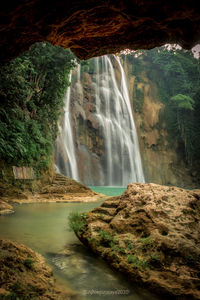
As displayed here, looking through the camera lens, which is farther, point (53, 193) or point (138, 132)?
point (138, 132)

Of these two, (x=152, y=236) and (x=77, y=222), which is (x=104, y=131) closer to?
(x=77, y=222)

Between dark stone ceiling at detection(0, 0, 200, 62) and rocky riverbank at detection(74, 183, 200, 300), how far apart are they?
2.53 m

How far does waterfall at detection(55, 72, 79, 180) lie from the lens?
17766mm

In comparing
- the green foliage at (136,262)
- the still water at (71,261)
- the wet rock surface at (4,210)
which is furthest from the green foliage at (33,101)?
the green foliage at (136,262)

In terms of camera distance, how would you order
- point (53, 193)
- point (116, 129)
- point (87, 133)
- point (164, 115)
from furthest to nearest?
point (164, 115) < point (116, 129) < point (87, 133) < point (53, 193)

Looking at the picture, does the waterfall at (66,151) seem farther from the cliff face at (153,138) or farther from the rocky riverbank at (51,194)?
the cliff face at (153,138)

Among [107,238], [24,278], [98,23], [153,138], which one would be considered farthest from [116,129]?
[24,278]

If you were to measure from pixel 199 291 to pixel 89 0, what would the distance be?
3.20m

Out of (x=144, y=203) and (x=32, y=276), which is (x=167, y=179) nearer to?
(x=144, y=203)

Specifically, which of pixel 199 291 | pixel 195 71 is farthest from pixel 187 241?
pixel 195 71

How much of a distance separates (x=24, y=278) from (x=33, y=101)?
10.7m

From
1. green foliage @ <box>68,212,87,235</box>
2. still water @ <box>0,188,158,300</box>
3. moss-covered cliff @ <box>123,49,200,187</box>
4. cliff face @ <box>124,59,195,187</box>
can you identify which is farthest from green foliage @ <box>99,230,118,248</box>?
moss-covered cliff @ <box>123,49,200,187</box>

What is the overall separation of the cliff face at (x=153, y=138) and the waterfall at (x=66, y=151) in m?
10.2

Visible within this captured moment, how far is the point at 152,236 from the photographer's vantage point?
10.4ft
